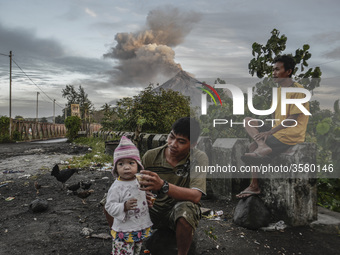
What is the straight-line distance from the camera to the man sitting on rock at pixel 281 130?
337cm

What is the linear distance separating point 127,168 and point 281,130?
86.0 inches

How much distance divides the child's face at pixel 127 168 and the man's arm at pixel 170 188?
19 centimetres

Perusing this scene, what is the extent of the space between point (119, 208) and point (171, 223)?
67cm

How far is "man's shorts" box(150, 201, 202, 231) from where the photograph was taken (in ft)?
7.64

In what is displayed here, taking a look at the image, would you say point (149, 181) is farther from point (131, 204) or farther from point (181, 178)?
point (181, 178)

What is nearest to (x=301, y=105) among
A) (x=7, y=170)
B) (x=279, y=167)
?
(x=279, y=167)

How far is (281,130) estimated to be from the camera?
11.3ft

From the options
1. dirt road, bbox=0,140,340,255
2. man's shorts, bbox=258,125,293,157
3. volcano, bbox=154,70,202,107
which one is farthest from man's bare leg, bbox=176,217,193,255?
volcano, bbox=154,70,202,107

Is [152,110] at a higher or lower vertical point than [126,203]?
higher

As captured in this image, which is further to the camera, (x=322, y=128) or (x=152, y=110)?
(x=152, y=110)

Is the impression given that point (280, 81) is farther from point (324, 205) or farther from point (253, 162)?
point (324, 205)

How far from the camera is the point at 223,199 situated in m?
4.63

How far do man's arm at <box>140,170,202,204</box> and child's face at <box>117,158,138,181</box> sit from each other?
0.63 feet

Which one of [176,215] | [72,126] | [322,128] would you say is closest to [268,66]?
[322,128]
